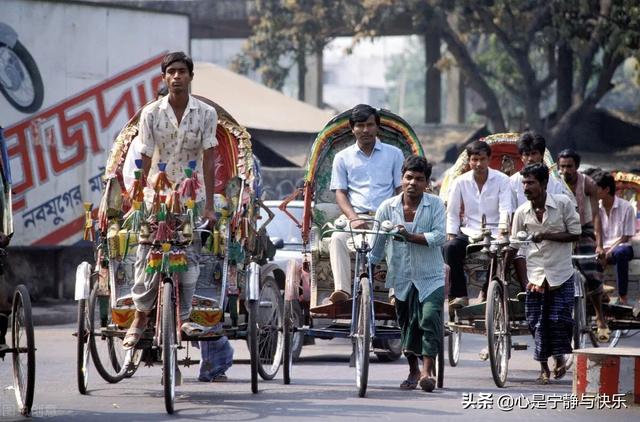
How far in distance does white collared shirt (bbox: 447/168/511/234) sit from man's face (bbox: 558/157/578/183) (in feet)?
3.82

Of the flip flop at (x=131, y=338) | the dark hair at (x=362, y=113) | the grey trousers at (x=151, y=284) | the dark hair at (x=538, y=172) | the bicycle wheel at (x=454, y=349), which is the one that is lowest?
the bicycle wheel at (x=454, y=349)

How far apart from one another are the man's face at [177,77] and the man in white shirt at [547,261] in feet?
10.6

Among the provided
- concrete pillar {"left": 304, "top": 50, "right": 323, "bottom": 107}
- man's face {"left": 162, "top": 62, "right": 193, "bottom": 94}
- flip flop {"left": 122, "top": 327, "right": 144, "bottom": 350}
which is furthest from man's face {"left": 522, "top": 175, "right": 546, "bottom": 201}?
concrete pillar {"left": 304, "top": 50, "right": 323, "bottom": 107}

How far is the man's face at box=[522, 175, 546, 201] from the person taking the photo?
11984 millimetres

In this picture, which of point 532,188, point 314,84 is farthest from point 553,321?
point 314,84

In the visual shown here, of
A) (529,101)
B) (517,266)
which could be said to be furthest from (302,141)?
(517,266)

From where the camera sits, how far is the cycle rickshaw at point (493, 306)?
11.8 m

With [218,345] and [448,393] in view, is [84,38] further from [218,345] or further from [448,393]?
[448,393]

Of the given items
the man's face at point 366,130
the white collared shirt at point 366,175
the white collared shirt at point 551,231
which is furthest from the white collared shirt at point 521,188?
the man's face at point 366,130

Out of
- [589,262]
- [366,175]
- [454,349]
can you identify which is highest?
[366,175]

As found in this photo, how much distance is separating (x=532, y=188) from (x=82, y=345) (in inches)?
156

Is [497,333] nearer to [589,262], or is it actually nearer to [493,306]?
[493,306]

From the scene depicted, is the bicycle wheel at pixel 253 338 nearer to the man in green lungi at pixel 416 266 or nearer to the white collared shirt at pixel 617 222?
the man in green lungi at pixel 416 266

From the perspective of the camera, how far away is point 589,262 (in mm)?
14242
